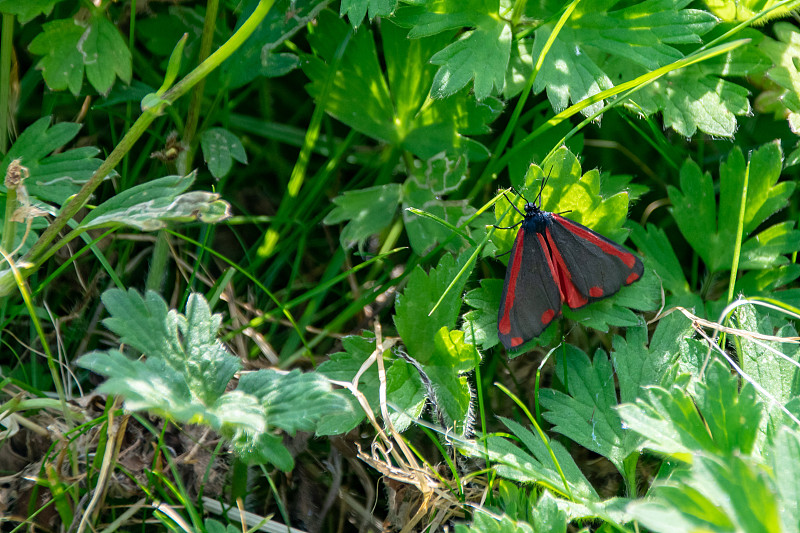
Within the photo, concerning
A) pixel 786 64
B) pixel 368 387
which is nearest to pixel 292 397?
pixel 368 387

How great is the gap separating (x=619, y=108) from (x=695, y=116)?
0.92ft

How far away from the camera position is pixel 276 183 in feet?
9.66

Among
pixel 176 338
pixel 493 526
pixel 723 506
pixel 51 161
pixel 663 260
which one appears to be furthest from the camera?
pixel 663 260

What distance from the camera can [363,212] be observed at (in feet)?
8.28

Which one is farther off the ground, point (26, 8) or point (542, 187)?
point (26, 8)

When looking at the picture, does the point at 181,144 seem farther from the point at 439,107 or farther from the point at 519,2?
the point at 519,2

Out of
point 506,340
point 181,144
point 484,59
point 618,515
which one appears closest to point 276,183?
point 181,144

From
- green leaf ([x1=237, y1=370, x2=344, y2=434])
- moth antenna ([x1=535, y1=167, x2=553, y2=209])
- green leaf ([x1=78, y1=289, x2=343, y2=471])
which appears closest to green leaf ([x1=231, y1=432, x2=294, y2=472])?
green leaf ([x1=78, y1=289, x2=343, y2=471])

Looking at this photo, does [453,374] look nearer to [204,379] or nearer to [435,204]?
[435,204]

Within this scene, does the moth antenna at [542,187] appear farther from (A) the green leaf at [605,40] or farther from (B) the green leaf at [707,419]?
(B) the green leaf at [707,419]

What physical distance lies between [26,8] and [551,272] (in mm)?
2179

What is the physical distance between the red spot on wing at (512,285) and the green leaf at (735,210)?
0.76 m

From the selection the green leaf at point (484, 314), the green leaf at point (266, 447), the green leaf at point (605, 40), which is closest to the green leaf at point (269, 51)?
the green leaf at point (605, 40)

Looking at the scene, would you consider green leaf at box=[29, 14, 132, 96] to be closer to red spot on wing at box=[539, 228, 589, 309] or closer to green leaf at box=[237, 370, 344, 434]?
green leaf at box=[237, 370, 344, 434]
